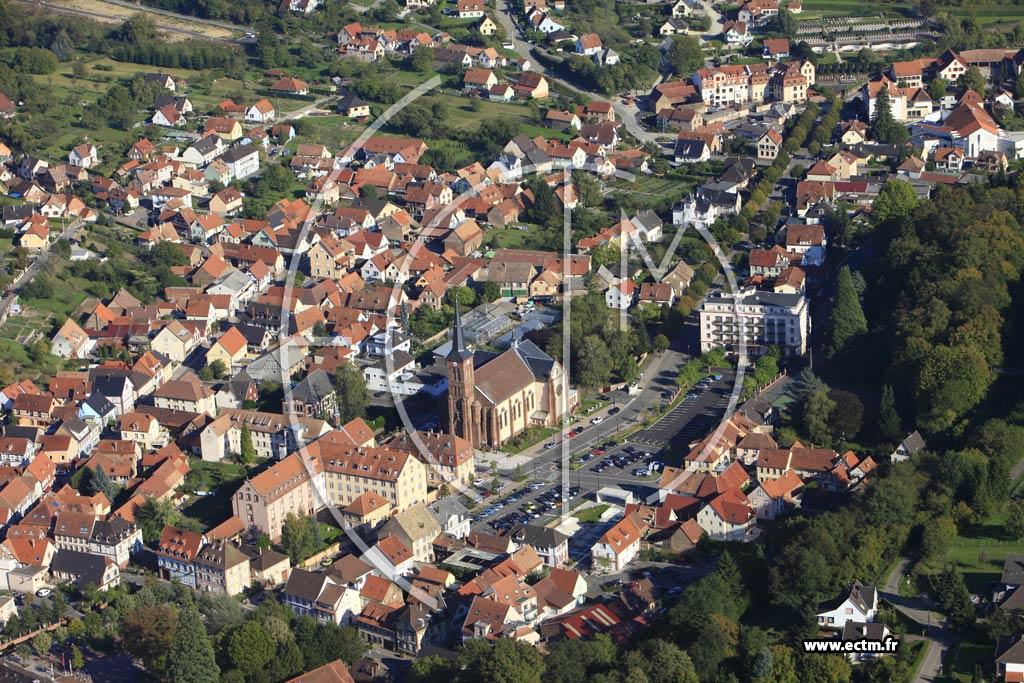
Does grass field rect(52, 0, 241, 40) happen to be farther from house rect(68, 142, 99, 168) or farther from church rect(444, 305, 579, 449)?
church rect(444, 305, 579, 449)

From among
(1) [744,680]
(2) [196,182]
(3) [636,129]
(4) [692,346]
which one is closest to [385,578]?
(1) [744,680]

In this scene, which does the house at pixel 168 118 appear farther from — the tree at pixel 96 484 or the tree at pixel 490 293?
the tree at pixel 96 484

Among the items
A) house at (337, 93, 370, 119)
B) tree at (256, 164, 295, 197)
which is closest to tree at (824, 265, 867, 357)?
tree at (256, 164, 295, 197)

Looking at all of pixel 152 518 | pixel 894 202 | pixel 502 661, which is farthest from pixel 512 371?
pixel 894 202

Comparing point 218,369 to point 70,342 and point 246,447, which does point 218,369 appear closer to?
point 70,342

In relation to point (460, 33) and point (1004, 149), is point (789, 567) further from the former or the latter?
point (460, 33)
